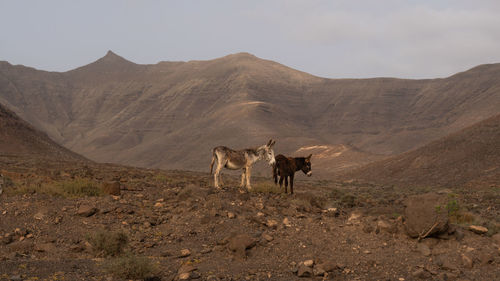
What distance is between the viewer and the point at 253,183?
89.8 ft

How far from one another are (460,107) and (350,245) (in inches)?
4372

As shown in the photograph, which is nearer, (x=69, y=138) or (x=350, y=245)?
(x=350, y=245)

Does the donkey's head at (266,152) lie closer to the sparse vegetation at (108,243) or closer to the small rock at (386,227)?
the small rock at (386,227)

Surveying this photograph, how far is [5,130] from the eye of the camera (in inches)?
2147

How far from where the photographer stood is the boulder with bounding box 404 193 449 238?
31.4ft

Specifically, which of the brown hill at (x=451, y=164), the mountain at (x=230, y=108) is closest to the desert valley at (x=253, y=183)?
the brown hill at (x=451, y=164)

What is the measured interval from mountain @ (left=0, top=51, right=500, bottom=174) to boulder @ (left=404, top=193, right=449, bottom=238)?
191 feet

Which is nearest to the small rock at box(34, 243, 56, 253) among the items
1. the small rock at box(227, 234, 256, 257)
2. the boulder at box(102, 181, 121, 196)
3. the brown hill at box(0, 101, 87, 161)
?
the boulder at box(102, 181, 121, 196)

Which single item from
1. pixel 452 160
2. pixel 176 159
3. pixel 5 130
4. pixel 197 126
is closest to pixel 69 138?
pixel 197 126

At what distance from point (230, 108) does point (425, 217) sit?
10177 cm

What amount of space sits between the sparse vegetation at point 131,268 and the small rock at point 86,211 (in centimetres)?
366

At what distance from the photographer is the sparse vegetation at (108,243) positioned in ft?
30.6

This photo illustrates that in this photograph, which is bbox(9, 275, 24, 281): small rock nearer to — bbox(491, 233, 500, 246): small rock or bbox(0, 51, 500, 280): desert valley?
bbox(0, 51, 500, 280): desert valley

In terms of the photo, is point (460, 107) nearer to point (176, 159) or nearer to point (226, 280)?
point (176, 159)
